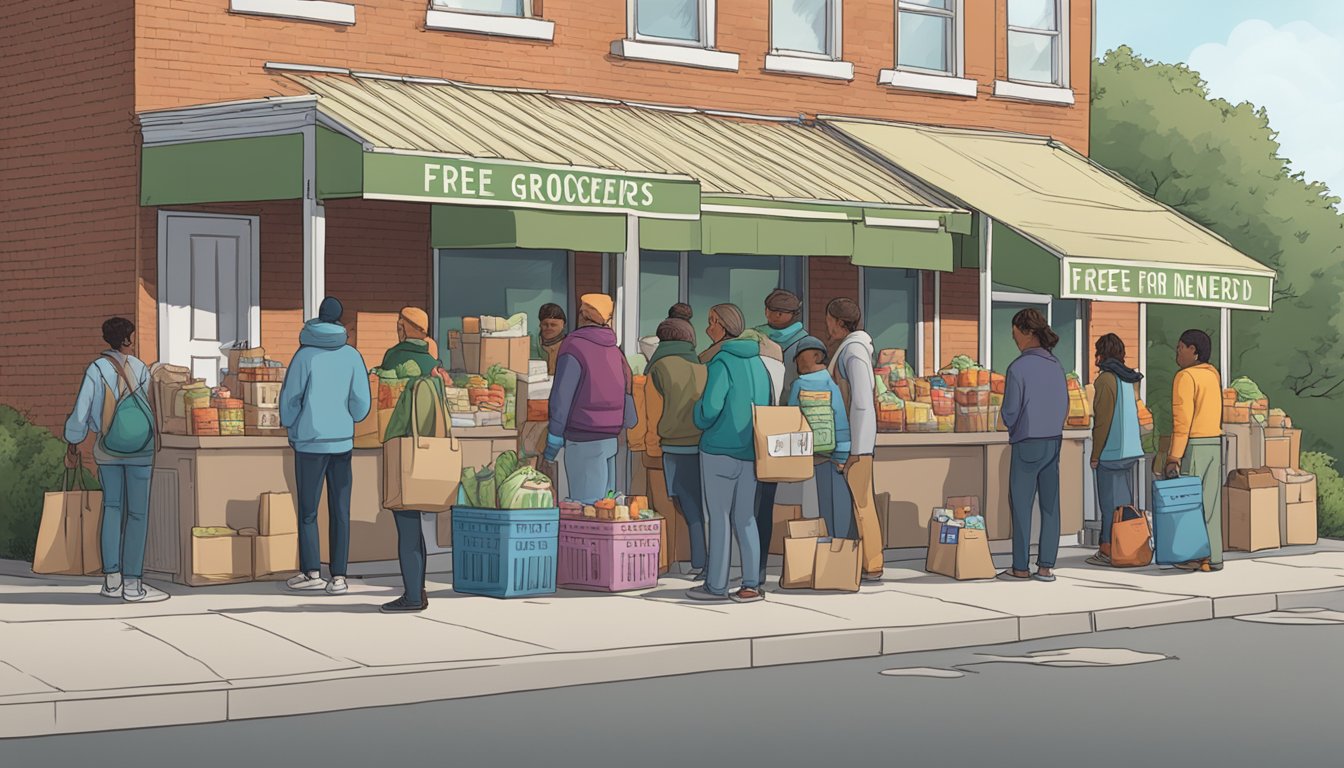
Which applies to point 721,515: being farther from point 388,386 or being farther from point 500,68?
point 500,68

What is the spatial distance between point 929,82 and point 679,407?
938 centimetres

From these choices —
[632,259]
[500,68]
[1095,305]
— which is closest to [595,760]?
[632,259]

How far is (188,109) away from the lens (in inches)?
666

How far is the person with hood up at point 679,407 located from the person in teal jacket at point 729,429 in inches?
Answer: 21.4

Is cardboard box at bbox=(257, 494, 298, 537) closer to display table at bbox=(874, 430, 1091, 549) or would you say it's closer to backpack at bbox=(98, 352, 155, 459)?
backpack at bbox=(98, 352, 155, 459)

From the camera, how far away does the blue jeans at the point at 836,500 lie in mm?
15289

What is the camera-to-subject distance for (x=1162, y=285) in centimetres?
2059

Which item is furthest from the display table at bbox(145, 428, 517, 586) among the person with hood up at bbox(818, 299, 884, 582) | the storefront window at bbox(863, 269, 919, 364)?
the storefront window at bbox(863, 269, 919, 364)

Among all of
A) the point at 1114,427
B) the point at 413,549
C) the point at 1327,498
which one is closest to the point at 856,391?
the point at 1114,427

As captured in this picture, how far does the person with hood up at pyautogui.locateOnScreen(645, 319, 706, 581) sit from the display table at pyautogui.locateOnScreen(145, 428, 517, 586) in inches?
81.1

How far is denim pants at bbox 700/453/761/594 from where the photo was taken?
14.0 m

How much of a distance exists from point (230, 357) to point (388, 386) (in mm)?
1264

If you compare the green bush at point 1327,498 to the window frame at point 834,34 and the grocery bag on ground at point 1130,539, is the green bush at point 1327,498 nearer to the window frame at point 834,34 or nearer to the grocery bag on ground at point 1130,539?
the grocery bag on ground at point 1130,539

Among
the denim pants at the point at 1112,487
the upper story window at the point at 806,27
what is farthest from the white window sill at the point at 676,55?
the denim pants at the point at 1112,487
